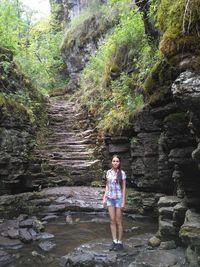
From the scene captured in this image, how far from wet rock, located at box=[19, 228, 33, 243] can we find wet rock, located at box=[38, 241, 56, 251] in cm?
35

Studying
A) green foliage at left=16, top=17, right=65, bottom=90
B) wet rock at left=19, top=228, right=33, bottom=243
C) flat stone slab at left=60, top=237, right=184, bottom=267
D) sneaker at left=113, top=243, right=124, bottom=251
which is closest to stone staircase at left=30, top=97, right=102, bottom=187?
wet rock at left=19, top=228, right=33, bottom=243

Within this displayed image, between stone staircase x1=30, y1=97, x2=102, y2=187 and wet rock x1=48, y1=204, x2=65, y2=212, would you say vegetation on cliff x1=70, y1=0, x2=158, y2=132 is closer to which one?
stone staircase x1=30, y1=97, x2=102, y2=187

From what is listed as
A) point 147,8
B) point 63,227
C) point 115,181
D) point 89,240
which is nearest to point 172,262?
point 115,181

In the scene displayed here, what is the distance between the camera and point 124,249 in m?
7.25

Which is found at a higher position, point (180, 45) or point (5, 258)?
point (180, 45)

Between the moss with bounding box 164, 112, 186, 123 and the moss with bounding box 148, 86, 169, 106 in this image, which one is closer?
the moss with bounding box 164, 112, 186, 123

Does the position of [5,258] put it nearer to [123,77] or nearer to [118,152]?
[118,152]

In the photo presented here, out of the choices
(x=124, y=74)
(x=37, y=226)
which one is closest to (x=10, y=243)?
(x=37, y=226)

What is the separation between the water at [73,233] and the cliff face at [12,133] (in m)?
2.19

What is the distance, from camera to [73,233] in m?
9.16

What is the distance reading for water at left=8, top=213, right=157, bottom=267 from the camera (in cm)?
724

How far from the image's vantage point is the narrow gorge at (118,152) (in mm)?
5711

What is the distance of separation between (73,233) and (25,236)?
4.23 feet

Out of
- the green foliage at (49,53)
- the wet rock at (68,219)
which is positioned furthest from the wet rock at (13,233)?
the green foliage at (49,53)
